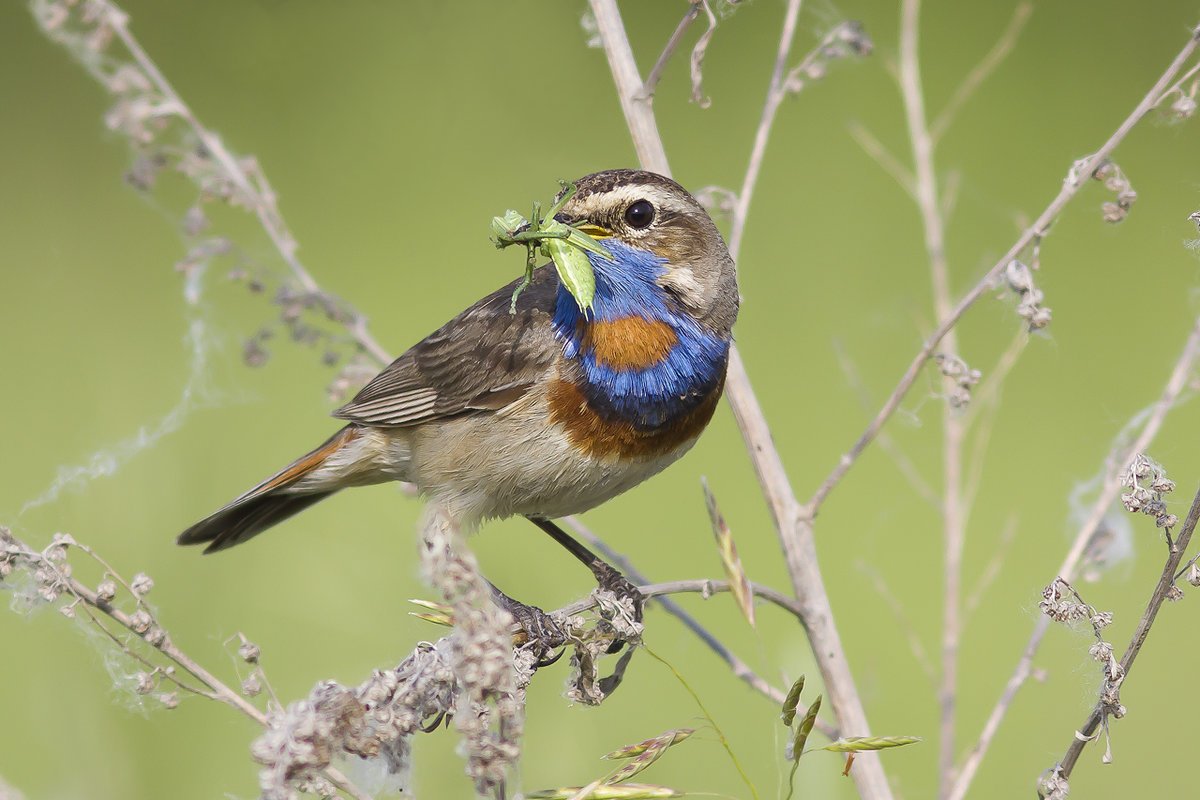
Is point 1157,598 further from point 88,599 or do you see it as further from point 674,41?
point 88,599

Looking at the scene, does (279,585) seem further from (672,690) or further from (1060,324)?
(1060,324)

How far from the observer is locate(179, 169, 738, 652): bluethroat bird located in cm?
245

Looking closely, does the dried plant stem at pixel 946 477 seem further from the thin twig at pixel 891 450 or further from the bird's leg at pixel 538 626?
the bird's leg at pixel 538 626

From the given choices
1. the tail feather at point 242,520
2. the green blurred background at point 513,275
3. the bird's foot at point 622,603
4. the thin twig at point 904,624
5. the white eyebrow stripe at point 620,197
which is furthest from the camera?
the green blurred background at point 513,275

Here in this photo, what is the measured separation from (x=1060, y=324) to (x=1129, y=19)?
1718 mm

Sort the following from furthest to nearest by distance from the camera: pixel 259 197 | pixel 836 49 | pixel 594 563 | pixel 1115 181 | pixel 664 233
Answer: pixel 594 563 → pixel 259 197 → pixel 836 49 → pixel 664 233 → pixel 1115 181

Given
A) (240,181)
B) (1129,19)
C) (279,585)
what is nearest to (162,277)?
(279,585)

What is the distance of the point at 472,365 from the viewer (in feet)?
9.04

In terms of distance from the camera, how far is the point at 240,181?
8.81ft

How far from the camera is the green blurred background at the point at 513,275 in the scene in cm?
316

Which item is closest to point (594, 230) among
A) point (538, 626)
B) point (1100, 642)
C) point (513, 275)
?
point (538, 626)

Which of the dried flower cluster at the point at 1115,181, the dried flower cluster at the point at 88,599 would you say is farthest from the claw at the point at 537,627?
the dried flower cluster at the point at 1115,181

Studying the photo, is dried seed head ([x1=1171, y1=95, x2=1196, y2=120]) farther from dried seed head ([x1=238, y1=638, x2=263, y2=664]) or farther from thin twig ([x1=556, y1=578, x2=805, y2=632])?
dried seed head ([x1=238, y1=638, x2=263, y2=664])

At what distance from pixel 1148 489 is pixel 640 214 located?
1.12 metres
